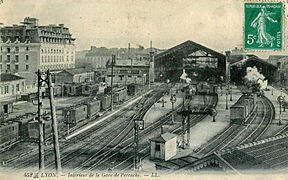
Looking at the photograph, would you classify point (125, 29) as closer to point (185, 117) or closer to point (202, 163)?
point (185, 117)

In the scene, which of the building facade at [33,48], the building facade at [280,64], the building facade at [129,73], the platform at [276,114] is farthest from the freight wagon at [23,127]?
the building facade at [280,64]

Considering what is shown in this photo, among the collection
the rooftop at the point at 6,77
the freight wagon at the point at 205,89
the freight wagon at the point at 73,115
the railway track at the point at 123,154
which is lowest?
the railway track at the point at 123,154

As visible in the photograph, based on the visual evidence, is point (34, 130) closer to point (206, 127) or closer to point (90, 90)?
point (90, 90)

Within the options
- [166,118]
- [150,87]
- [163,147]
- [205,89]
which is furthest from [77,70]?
[205,89]

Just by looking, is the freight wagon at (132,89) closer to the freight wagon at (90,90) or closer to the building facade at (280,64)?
the freight wagon at (90,90)

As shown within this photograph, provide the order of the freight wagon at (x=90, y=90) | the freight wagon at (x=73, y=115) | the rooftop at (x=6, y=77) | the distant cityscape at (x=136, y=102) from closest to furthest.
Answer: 1. the distant cityscape at (x=136, y=102)
2. the rooftop at (x=6, y=77)
3. the freight wagon at (x=73, y=115)
4. the freight wagon at (x=90, y=90)

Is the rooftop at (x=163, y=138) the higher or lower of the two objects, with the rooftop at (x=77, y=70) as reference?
lower
